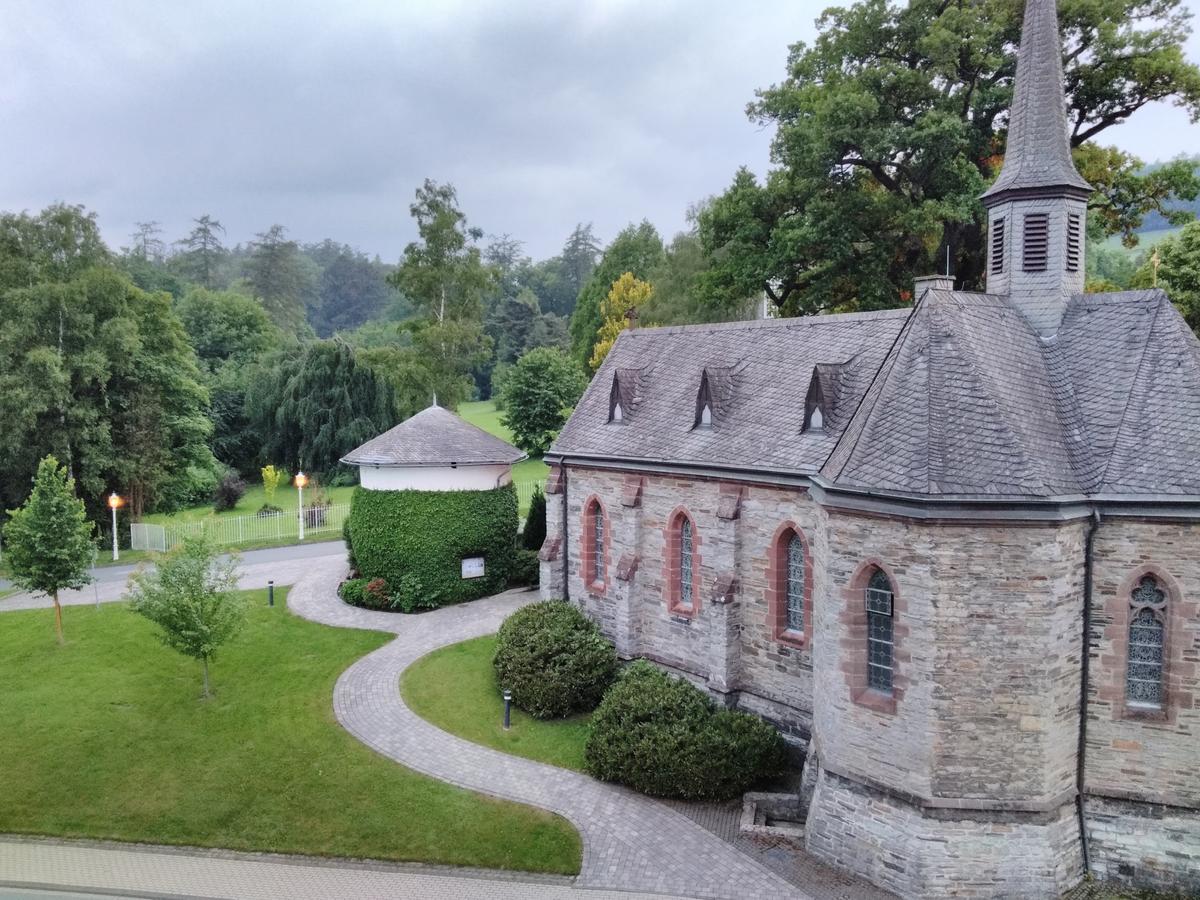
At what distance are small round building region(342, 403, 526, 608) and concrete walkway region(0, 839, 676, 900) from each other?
1344cm

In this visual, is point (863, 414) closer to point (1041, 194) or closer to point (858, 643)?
point (858, 643)

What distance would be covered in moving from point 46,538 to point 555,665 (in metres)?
15.3

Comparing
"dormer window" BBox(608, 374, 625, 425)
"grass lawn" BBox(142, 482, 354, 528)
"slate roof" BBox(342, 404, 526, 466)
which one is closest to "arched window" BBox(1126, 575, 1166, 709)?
"dormer window" BBox(608, 374, 625, 425)

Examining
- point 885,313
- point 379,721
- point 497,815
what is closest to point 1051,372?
point 885,313

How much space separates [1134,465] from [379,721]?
54.8 feet

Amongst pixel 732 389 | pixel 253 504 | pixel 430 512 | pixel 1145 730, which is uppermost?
pixel 732 389

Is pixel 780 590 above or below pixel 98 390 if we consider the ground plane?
below

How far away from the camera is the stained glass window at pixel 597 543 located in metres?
22.5

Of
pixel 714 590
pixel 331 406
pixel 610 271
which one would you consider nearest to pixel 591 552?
pixel 714 590

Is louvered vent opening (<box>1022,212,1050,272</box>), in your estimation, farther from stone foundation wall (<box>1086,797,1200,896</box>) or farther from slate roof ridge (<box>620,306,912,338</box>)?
stone foundation wall (<box>1086,797,1200,896</box>)

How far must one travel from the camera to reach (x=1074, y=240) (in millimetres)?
15719

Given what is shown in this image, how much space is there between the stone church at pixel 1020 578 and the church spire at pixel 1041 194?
0.04 metres

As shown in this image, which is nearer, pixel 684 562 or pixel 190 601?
pixel 190 601

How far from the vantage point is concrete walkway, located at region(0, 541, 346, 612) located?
2964 centimetres
